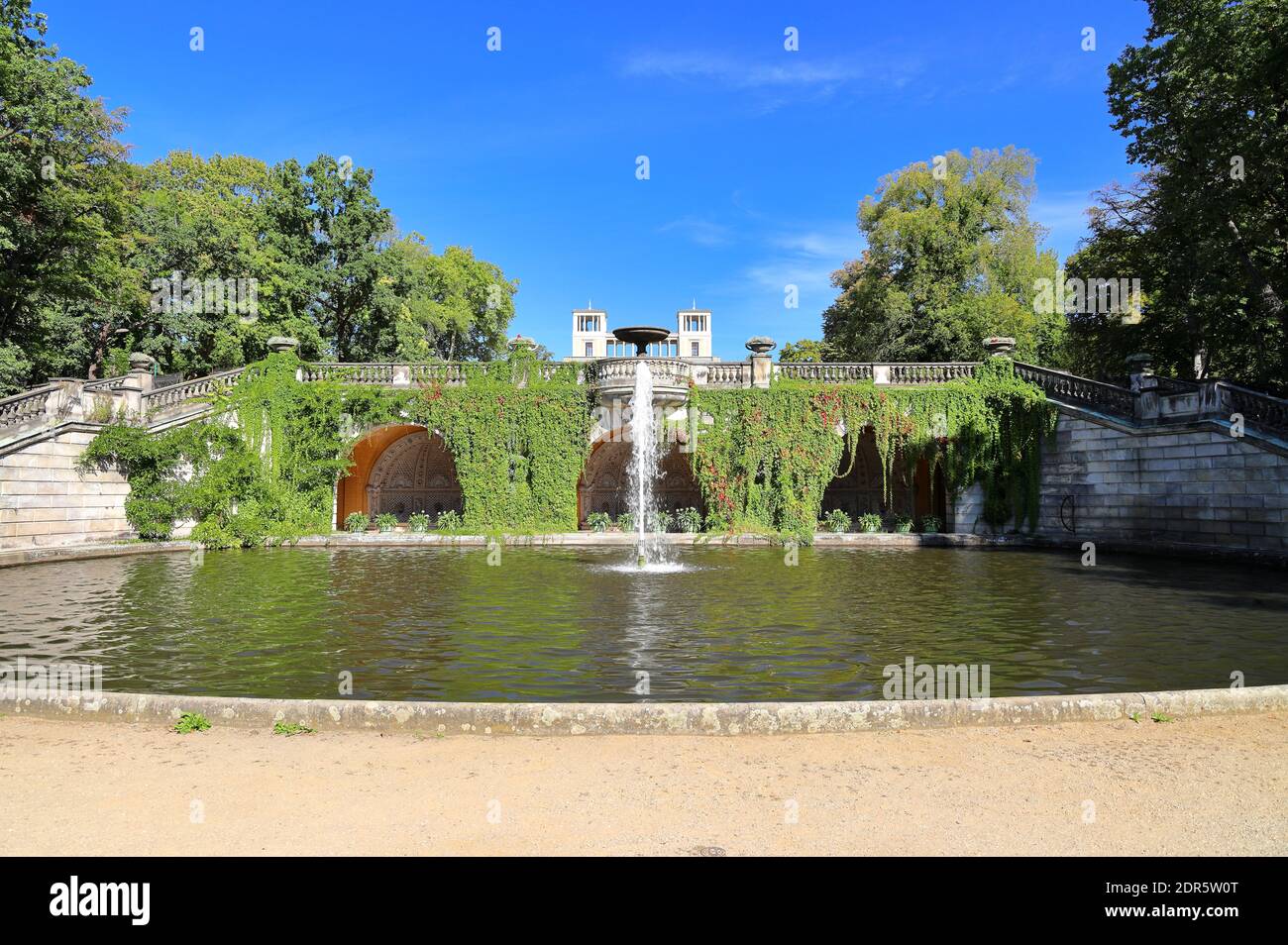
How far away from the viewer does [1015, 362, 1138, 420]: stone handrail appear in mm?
22766

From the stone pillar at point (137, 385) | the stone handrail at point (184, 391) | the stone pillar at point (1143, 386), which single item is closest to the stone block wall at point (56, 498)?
the stone pillar at point (137, 385)

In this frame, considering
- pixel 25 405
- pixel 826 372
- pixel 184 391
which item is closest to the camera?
pixel 25 405

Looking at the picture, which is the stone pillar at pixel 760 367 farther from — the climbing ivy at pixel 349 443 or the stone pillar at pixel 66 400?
the stone pillar at pixel 66 400

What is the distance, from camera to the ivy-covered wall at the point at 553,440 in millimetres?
25172

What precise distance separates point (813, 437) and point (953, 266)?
55.9 feet

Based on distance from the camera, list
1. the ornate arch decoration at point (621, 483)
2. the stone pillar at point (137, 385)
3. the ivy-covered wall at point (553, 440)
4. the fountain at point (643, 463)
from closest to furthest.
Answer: the stone pillar at point (137, 385) < the fountain at point (643, 463) < the ivy-covered wall at point (553, 440) < the ornate arch decoration at point (621, 483)

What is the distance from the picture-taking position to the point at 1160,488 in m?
21.0

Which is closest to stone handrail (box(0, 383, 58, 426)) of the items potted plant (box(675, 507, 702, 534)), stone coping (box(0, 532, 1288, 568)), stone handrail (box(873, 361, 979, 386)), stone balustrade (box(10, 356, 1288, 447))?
stone balustrade (box(10, 356, 1288, 447))

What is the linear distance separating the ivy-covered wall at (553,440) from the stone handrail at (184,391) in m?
0.47

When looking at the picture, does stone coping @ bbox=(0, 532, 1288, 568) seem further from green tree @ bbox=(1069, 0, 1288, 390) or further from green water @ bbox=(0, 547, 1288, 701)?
green tree @ bbox=(1069, 0, 1288, 390)

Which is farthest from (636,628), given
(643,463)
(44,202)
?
(44,202)

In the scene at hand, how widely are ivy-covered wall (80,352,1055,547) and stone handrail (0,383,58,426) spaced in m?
3.71

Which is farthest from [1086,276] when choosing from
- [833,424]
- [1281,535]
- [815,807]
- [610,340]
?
[610,340]

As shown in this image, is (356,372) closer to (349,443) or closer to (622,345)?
(349,443)
